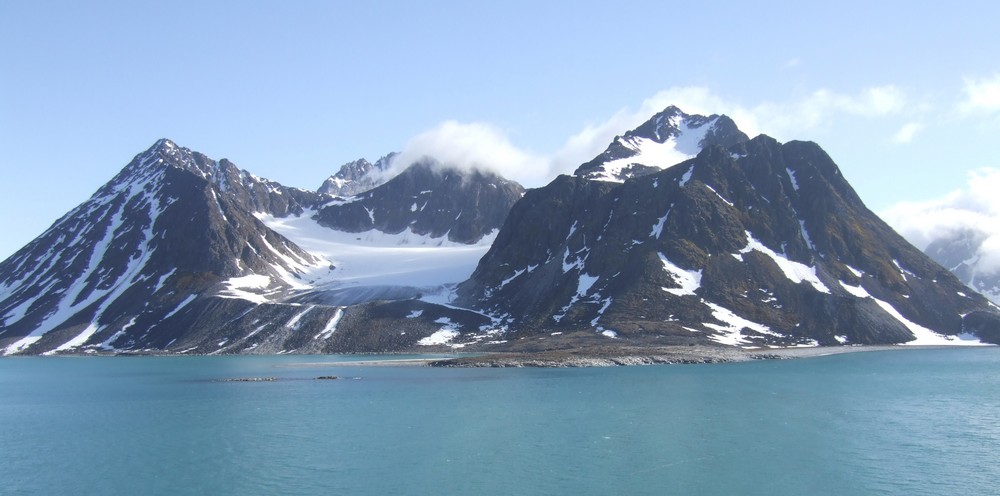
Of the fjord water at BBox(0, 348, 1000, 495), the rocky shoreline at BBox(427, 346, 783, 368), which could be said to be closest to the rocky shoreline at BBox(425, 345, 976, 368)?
the rocky shoreline at BBox(427, 346, 783, 368)

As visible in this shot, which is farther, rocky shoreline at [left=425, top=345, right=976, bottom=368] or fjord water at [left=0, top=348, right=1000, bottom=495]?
rocky shoreline at [left=425, top=345, right=976, bottom=368]

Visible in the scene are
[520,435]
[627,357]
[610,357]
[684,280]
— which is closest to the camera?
[520,435]

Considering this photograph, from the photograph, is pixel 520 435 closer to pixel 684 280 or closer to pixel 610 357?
pixel 610 357

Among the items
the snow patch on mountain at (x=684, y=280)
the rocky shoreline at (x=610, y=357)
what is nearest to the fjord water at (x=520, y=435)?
the rocky shoreline at (x=610, y=357)

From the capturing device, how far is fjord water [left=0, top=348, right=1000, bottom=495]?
4744cm

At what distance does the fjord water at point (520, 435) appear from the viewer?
47.4 meters

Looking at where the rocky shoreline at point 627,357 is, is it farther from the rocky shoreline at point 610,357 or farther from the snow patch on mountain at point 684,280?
the snow patch on mountain at point 684,280

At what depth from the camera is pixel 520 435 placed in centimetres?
6259

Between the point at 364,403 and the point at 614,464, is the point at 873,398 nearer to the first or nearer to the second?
the point at 614,464

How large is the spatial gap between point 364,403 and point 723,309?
11946 centimetres

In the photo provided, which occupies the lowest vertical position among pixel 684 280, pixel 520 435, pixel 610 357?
pixel 520 435

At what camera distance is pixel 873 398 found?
81875 mm

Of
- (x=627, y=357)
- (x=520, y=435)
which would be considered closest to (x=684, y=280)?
(x=627, y=357)

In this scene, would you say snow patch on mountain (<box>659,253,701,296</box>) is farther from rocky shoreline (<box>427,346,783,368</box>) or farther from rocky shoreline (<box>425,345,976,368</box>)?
rocky shoreline (<box>427,346,783,368</box>)
